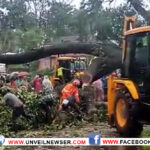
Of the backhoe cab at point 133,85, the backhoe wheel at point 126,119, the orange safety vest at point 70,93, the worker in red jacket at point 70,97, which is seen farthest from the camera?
the orange safety vest at point 70,93

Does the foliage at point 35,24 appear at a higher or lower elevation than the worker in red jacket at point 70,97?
higher

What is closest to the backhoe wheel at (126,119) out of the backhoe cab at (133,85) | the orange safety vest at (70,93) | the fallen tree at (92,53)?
the backhoe cab at (133,85)

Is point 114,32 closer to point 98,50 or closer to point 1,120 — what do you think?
point 98,50

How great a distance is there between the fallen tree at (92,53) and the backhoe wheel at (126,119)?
12.6ft

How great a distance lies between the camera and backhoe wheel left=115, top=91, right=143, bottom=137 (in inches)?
314

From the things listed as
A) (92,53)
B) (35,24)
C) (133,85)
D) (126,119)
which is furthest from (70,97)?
(35,24)

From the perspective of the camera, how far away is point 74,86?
11.2 m

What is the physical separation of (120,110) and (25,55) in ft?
18.7

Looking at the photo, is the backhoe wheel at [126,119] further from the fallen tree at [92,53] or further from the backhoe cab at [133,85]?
the fallen tree at [92,53]

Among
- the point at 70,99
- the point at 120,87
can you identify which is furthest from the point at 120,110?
the point at 70,99

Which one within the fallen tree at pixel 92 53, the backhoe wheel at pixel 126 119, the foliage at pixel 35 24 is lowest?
the backhoe wheel at pixel 126 119

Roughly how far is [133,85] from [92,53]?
5128 millimetres

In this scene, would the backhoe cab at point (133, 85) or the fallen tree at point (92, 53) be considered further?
the fallen tree at point (92, 53)

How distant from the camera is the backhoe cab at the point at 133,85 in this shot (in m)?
7.69
